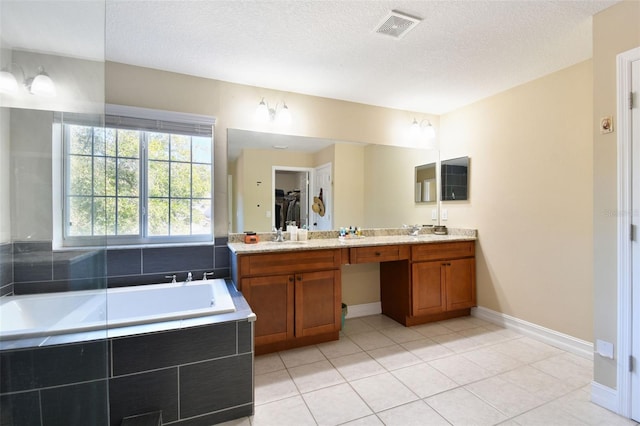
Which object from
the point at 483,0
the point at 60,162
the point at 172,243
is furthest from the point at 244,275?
the point at 483,0

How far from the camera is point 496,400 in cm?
173

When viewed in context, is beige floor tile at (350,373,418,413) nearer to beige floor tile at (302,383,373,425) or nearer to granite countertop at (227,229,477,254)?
beige floor tile at (302,383,373,425)

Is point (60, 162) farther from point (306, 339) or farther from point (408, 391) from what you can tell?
point (408, 391)

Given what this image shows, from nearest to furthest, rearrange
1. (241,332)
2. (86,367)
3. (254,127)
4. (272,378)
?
(86,367), (241,332), (272,378), (254,127)

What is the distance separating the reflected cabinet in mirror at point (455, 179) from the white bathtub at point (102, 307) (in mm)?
2701

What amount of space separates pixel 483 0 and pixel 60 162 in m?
2.44

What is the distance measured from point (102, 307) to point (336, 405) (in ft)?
4.62

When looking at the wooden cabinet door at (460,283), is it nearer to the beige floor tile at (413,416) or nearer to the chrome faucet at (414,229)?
the chrome faucet at (414,229)

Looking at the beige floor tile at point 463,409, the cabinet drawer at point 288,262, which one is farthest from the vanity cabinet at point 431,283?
the beige floor tile at point 463,409

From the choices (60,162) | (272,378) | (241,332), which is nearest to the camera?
(60,162)

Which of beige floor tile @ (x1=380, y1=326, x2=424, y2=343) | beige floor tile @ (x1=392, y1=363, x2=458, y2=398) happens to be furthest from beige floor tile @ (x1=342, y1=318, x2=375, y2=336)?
beige floor tile @ (x1=392, y1=363, x2=458, y2=398)

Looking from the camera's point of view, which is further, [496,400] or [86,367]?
[496,400]

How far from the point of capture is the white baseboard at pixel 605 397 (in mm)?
1608

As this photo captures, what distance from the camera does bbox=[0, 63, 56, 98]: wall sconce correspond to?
1.17 m
